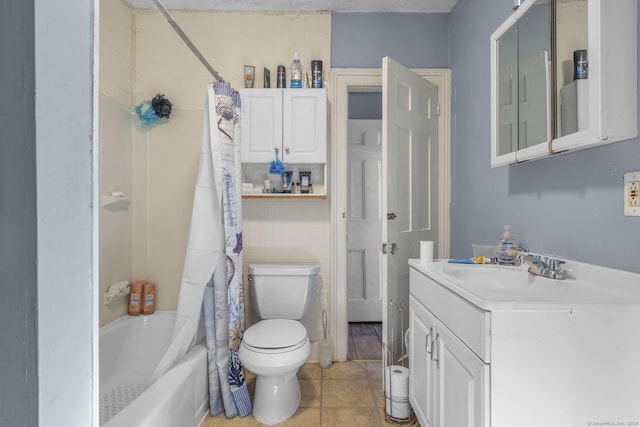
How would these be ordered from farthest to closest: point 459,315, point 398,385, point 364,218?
1. point 364,218
2. point 398,385
3. point 459,315

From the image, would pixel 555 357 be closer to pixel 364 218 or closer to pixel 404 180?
pixel 404 180

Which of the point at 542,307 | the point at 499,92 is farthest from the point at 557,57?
the point at 542,307

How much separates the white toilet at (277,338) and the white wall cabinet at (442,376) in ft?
1.89

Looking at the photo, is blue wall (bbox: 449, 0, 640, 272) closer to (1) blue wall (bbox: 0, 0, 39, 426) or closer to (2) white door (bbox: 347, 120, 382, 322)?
(2) white door (bbox: 347, 120, 382, 322)

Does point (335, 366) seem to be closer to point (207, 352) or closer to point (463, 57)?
point (207, 352)

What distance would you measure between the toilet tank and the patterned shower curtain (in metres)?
0.32

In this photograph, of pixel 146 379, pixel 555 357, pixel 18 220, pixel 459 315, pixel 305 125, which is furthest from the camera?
pixel 305 125

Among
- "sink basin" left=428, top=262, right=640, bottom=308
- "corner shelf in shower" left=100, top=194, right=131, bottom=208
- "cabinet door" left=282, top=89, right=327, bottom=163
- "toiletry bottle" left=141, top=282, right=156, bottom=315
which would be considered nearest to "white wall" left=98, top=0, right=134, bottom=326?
"corner shelf in shower" left=100, top=194, right=131, bottom=208

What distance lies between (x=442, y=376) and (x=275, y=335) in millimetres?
875

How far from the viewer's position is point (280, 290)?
220cm

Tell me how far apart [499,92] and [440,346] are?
1210 mm

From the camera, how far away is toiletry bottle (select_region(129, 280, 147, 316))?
2.26 metres

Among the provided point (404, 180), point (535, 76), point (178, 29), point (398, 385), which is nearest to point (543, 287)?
point (535, 76)

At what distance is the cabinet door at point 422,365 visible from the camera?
1427 mm
